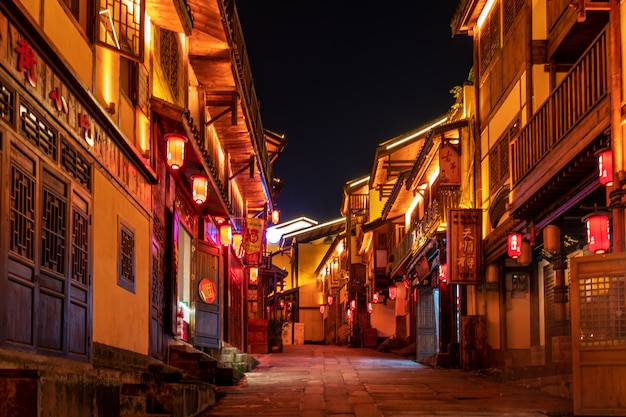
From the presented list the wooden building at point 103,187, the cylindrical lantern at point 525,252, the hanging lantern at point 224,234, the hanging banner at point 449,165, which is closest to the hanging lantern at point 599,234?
the cylindrical lantern at point 525,252

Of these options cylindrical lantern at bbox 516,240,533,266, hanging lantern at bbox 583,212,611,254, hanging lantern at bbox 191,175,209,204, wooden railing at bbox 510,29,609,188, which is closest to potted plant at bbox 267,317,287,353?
hanging lantern at bbox 191,175,209,204

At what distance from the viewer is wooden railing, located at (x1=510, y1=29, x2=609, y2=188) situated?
552 inches

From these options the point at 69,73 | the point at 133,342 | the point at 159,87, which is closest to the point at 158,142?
the point at 159,87

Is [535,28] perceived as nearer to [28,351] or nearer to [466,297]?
[466,297]

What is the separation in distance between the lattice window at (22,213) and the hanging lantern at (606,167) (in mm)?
8377

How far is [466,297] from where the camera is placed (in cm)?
2755

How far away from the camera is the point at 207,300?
2352cm

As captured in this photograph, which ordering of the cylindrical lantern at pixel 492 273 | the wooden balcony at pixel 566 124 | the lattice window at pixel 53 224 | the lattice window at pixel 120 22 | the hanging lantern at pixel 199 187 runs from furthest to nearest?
1. the cylindrical lantern at pixel 492 273
2. the hanging lantern at pixel 199 187
3. the wooden balcony at pixel 566 124
4. the lattice window at pixel 120 22
5. the lattice window at pixel 53 224

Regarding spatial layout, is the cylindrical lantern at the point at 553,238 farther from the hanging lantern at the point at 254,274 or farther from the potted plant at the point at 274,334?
the hanging lantern at the point at 254,274

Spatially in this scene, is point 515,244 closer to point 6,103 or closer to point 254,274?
point 6,103

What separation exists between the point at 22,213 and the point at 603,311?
8185 millimetres

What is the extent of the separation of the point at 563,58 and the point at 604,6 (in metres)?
4.65

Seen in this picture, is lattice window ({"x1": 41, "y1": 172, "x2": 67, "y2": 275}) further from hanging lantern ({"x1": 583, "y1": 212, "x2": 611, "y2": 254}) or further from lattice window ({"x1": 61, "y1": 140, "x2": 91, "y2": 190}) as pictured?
hanging lantern ({"x1": 583, "y1": 212, "x2": 611, "y2": 254})

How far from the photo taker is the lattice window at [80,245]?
11.3 m
